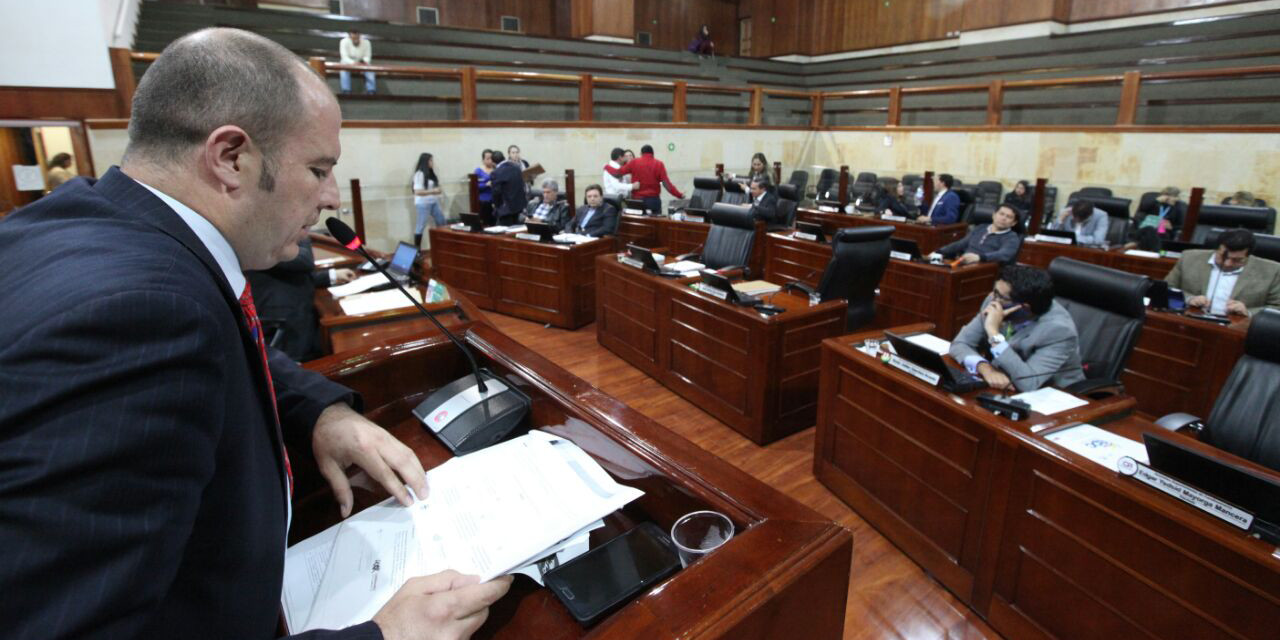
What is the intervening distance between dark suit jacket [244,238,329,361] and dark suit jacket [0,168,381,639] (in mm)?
1967

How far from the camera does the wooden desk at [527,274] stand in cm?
494

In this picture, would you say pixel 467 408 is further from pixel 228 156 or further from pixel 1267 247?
pixel 1267 247

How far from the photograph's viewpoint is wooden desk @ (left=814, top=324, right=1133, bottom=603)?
200 cm

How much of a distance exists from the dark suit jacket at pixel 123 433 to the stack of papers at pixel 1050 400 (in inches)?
83.8

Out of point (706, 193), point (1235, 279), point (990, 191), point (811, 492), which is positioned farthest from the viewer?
point (990, 191)

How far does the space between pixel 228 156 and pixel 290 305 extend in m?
2.06

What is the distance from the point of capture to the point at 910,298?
448 centimetres

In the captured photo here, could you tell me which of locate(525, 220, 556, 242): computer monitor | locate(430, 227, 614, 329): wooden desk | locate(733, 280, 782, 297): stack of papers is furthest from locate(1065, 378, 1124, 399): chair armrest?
locate(525, 220, 556, 242): computer monitor

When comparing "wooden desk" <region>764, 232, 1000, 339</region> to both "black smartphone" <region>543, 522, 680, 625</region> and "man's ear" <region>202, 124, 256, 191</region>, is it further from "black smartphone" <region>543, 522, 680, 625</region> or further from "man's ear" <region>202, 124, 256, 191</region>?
"man's ear" <region>202, 124, 256, 191</region>

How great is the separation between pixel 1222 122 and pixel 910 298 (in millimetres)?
5809

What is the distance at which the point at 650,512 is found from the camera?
91 centimetres

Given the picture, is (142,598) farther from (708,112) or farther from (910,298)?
(708,112)

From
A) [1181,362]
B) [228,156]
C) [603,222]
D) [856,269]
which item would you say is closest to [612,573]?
[228,156]

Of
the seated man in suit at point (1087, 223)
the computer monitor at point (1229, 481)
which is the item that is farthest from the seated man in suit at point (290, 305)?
the seated man in suit at point (1087, 223)
